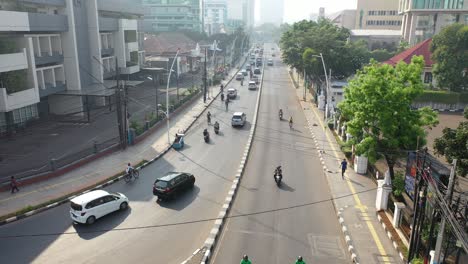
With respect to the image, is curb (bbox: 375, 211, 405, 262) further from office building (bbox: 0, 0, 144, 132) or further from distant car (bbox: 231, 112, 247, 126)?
office building (bbox: 0, 0, 144, 132)

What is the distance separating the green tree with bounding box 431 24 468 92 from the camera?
178 feet

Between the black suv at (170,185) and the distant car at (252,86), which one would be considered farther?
the distant car at (252,86)

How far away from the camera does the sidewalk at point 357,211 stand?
18.6 metres

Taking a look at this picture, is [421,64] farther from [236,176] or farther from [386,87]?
[236,176]

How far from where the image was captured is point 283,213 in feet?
75.0

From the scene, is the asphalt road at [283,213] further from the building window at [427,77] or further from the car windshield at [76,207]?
the building window at [427,77]

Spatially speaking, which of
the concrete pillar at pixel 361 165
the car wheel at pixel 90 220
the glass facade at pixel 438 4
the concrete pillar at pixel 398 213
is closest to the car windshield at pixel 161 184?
the car wheel at pixel 90 220

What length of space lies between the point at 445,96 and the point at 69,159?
5156 centimetres

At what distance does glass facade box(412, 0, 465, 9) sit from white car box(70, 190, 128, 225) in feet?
265

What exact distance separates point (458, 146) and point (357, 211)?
22.2ft

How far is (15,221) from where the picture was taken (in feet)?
71.0

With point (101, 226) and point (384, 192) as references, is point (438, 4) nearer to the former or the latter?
point (384, 192)

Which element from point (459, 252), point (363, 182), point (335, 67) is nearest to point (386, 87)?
point (363, 182)

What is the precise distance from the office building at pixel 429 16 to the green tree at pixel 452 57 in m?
27.5
